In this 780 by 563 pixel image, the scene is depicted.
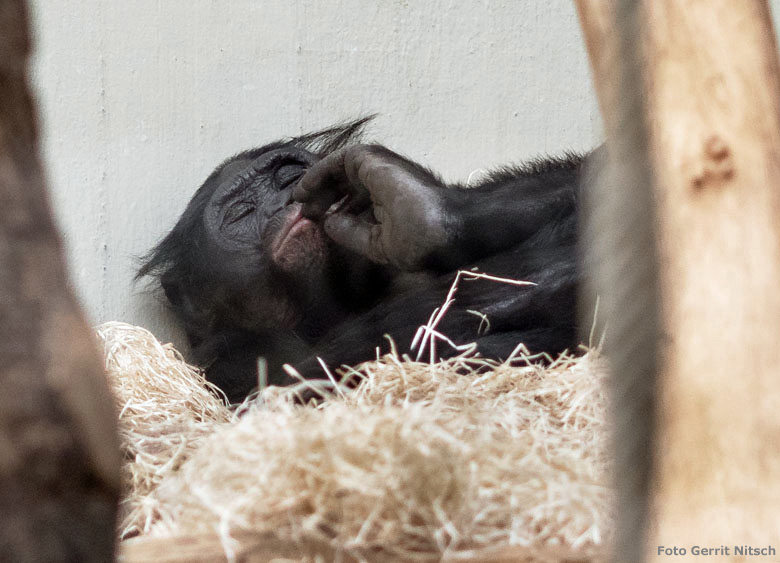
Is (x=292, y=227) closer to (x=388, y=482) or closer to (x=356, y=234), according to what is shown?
(x=356, y=234)

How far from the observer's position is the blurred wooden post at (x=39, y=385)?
781 millimetres

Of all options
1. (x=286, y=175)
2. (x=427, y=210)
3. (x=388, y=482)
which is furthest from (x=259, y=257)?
(x=388, y=482)

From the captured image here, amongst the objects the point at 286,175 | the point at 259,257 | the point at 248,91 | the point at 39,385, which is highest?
the point at 248,91

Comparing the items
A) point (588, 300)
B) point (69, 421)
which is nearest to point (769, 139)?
point (69, 421)

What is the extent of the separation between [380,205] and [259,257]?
1.73 feet

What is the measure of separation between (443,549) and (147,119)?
6.31 ft

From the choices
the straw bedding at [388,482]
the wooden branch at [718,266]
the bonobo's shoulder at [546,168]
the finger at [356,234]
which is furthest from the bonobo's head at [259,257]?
the wooden branch at [718,266]

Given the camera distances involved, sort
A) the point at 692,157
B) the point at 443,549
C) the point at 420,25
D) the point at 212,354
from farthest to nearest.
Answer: the point at 420,25 < the point at 212,354 < the point at 443,549 < the point at 692,157

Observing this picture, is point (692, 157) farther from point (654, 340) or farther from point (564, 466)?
point (564, 466)

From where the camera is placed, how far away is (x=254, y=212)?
259 cm

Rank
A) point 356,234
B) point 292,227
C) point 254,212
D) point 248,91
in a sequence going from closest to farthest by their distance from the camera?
point 356,234, point 292,227, point 254,212, point 248,91

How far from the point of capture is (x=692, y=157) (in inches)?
36.0

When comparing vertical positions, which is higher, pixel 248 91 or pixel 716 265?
pixel 248 91

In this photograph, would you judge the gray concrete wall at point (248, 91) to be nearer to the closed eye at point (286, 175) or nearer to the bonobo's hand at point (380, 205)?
the closed eye at point (286, 175)
